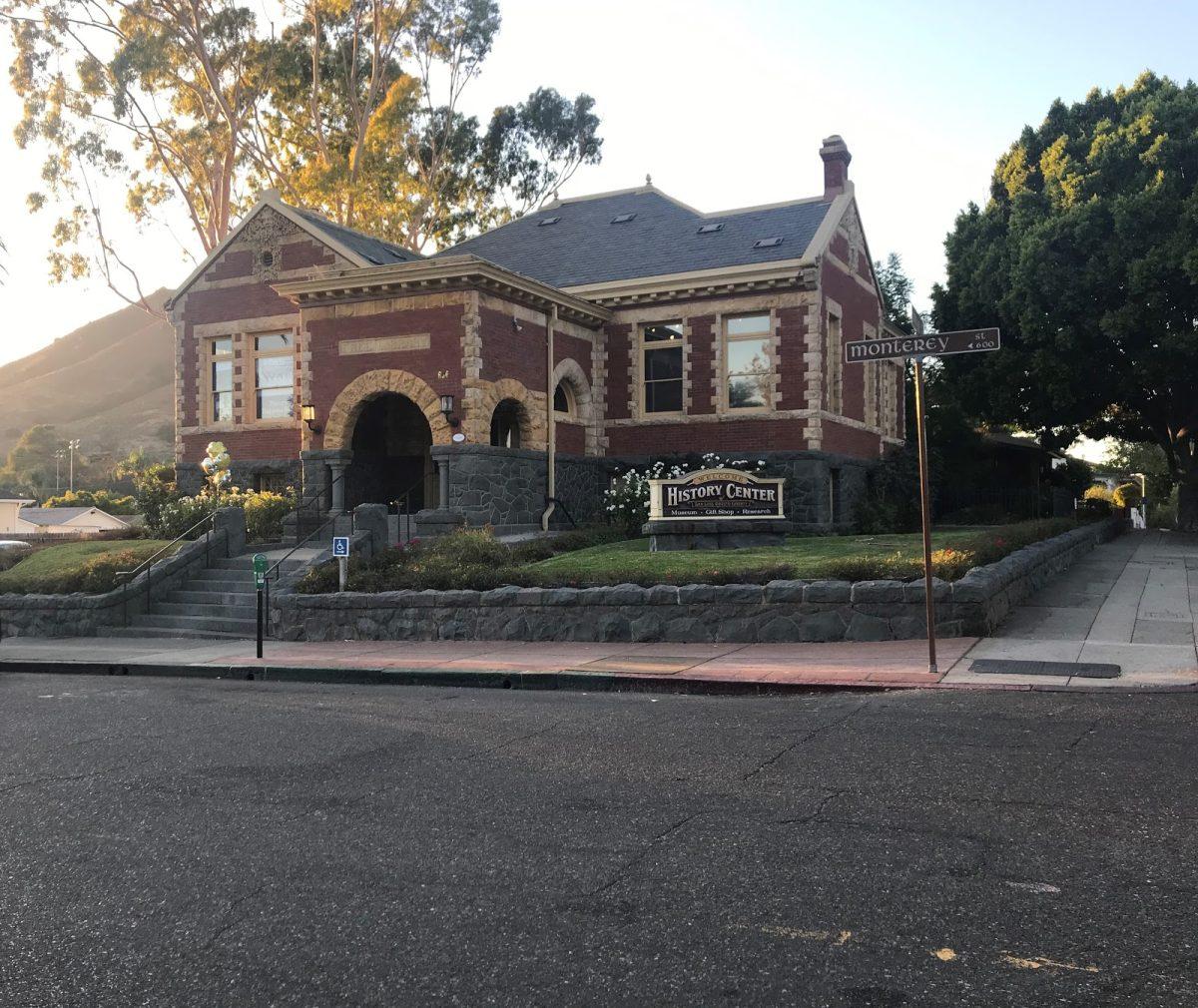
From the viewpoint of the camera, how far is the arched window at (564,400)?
85.5 feet

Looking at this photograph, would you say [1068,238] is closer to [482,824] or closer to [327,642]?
[327,642]

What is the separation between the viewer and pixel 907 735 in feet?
24.1

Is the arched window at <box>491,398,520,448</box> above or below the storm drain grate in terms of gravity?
above

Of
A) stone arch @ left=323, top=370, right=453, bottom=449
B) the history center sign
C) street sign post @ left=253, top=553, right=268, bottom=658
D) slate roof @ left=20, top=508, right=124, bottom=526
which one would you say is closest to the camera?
street sign post @ left=253, top=553, right=268, bottom=658

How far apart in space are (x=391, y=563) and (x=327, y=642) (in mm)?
2093

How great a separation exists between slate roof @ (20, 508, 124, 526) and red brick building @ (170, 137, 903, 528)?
140ft

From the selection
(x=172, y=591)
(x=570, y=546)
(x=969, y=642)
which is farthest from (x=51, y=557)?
(x=969, y=642)

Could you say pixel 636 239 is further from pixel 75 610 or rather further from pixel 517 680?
pixel 517 680

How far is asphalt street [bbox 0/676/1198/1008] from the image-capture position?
12.0 ft

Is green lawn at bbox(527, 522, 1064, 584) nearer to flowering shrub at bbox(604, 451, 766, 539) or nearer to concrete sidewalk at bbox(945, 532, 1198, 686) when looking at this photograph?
concrete sidewalk at bbox(945, 532, 1198, 686)

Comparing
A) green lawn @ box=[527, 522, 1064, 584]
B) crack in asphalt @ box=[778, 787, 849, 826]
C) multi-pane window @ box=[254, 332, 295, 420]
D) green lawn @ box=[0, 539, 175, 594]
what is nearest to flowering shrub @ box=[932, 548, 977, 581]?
green lawn @ box=[527, 522, 1064, 584]

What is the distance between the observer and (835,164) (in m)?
28.0

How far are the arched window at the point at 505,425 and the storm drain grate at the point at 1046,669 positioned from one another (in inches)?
614

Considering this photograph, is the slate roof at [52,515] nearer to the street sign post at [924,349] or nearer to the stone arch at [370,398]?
the stone arch at [370,398]
